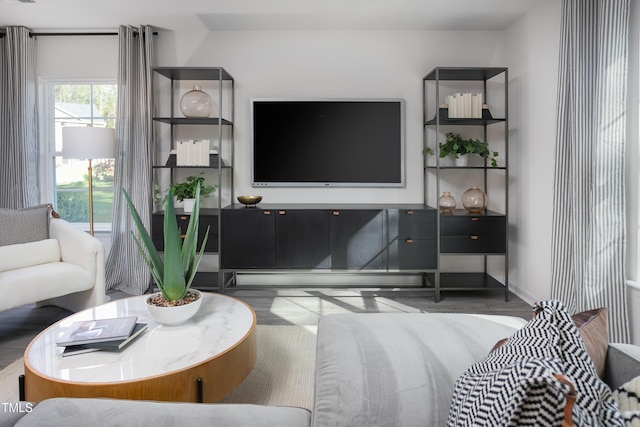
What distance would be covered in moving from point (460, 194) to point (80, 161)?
365cm

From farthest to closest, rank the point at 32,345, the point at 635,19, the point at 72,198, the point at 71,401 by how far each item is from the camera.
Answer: the point at 72,198
the point at 635,19
the point at 32,345
the point at 71,401

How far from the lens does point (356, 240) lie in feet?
12.8

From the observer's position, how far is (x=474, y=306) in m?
3.76

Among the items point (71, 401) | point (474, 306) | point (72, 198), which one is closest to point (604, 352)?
point (71, 401)

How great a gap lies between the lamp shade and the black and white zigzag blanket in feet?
12.0

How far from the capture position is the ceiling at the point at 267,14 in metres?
3.61

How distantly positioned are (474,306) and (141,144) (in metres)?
3.19

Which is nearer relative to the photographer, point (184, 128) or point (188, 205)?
point (188, 205)

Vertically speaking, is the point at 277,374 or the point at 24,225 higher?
the point at 24,225

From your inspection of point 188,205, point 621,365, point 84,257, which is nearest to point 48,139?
point 188,205

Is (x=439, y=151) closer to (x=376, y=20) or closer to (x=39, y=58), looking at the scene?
(x=376, y=20)

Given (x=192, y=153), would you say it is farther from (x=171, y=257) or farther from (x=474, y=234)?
(x=474, y=234)

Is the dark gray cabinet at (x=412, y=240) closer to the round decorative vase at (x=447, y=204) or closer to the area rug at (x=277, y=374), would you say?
the round decorative vase at (x=447, y=204)

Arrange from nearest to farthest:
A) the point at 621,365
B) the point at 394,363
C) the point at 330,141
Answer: the point at 621,365
the point at 394,363
the point at 330,141
